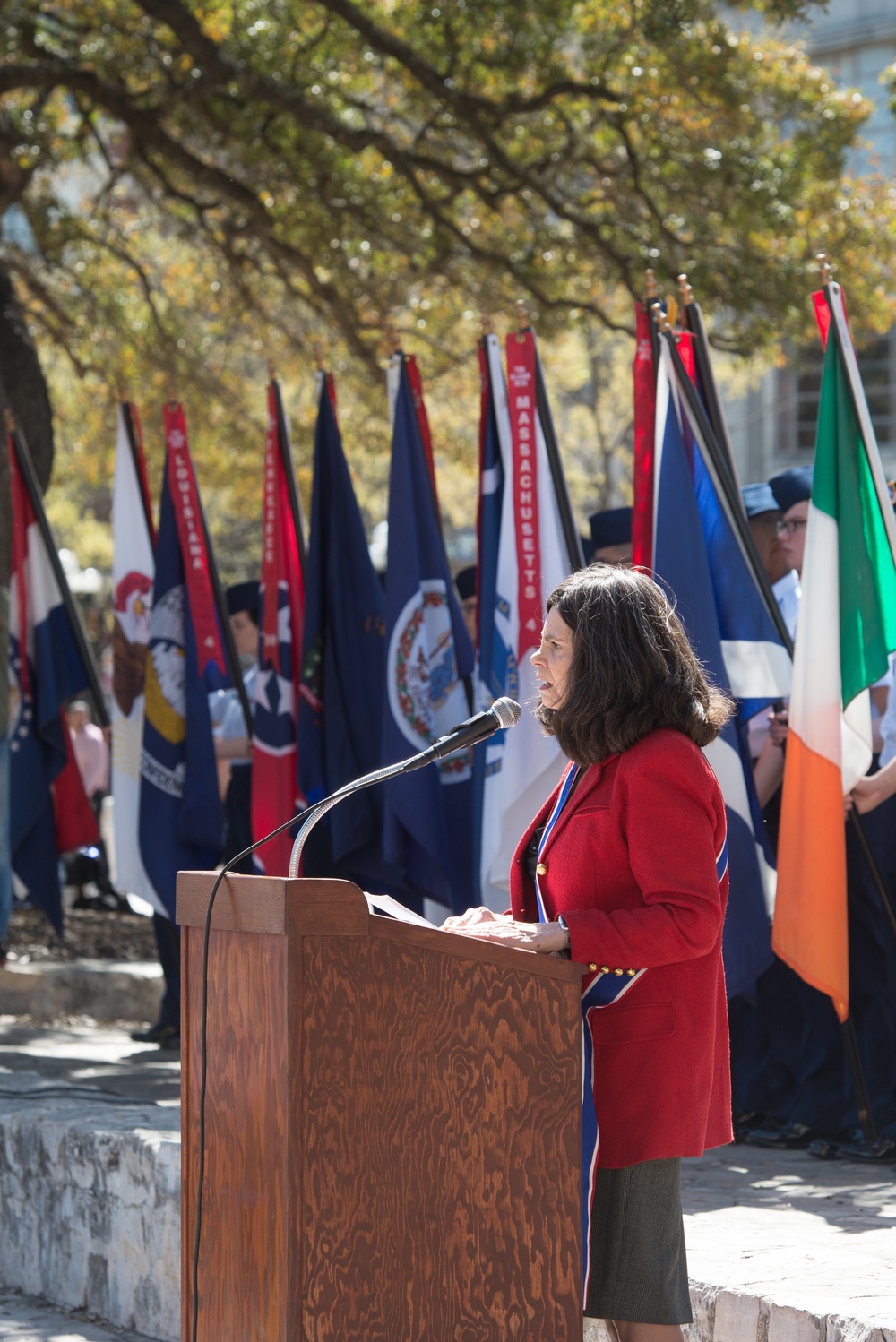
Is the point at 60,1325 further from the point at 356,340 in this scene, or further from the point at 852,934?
the point at 356,340

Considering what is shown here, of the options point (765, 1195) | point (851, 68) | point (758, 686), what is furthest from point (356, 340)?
point (851, 68)

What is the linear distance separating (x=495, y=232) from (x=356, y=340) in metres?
1.77

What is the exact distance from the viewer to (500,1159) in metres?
2.60

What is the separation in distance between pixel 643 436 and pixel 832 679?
49.6 inches

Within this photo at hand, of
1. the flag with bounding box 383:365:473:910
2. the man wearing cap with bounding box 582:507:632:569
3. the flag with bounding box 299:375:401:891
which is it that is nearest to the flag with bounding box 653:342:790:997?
the man wearing cap with bounding box 582:507:632:569

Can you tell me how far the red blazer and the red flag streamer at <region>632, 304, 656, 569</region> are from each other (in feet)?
9.48

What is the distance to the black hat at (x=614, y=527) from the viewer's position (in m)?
6.54

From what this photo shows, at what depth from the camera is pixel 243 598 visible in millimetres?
7965

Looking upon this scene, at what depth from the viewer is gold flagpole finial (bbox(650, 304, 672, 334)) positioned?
5.59 meters

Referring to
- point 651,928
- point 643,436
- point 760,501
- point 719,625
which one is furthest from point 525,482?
point 651,928

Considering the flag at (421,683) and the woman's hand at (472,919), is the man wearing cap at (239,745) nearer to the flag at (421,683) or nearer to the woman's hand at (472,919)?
the flag at (421,683)

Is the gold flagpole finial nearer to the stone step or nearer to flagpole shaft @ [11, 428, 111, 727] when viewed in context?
flagpole shaft @ [11, 428, 111, 727]

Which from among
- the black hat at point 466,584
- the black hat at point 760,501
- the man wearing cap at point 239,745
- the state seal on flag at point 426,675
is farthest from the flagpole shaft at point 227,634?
the black hat at point 760,501

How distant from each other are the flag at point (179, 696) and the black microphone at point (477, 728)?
4.73 m
